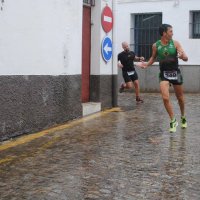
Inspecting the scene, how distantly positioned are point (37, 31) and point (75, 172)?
3.29m

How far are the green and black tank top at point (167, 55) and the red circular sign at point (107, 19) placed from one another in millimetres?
2888

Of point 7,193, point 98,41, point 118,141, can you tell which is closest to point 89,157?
point 118,141

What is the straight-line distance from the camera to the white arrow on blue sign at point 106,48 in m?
10.8

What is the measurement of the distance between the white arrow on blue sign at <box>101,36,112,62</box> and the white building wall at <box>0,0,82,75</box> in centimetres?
128

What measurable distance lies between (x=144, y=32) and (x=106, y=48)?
301 inches

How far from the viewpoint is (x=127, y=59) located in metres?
13.6

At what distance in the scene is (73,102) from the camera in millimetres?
9359

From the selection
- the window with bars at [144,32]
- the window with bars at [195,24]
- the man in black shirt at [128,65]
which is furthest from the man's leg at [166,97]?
the window with bars at [144,32]

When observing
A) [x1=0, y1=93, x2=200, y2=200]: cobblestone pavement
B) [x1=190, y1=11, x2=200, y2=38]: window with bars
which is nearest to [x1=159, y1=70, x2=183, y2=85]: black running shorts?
[x1=0, y1=93, x2=200, y2=200]: cobblestone pavement

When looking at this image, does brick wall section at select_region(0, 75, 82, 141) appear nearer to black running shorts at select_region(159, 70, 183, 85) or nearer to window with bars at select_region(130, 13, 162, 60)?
black running shorts at select_region(159, 70, 183, 85)

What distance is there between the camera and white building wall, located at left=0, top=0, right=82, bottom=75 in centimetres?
698

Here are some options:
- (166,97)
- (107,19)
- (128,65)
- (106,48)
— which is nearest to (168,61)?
(166,97)

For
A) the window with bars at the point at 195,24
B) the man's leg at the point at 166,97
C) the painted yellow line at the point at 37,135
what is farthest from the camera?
the window with bars at the point at 195,24

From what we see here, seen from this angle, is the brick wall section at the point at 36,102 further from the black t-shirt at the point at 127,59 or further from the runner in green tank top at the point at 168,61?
the black t-shirt at the point at 127,59
